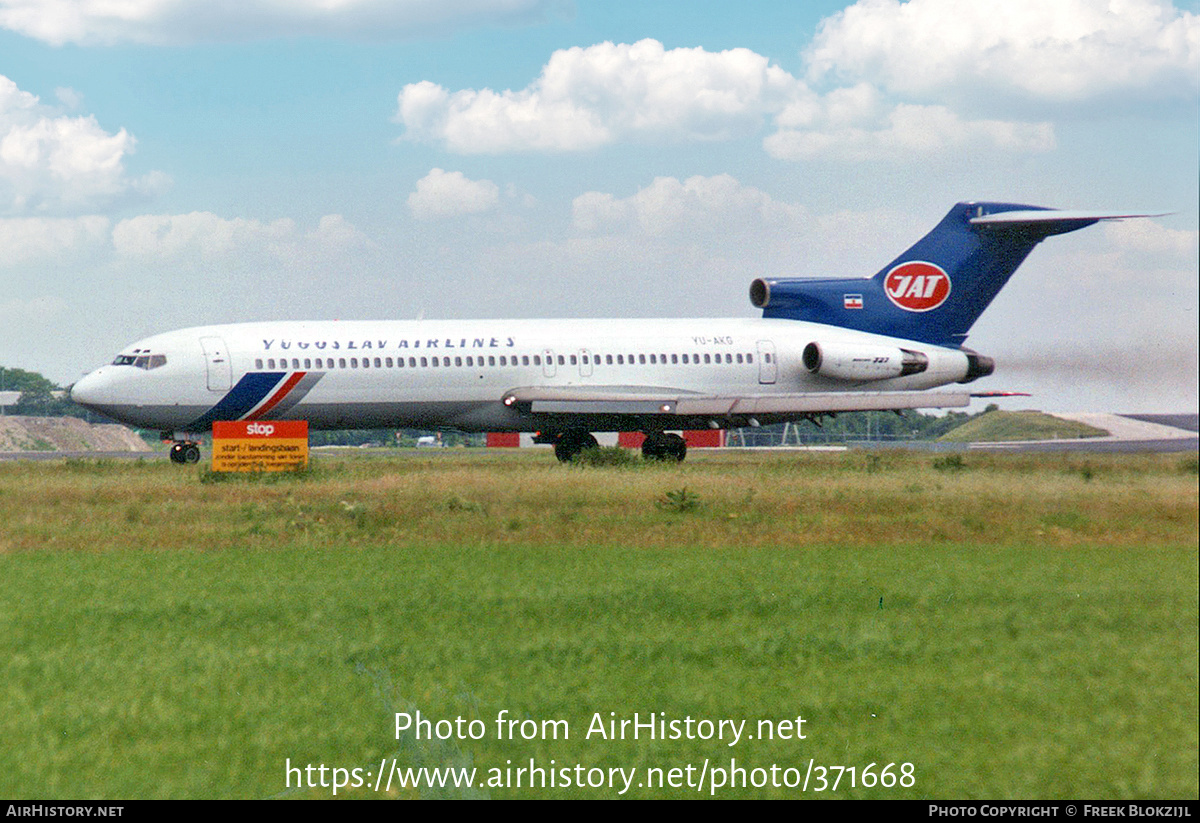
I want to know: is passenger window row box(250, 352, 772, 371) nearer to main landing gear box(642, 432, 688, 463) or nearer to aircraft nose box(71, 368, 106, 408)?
main landing gear box(642, 432, 688, 463)

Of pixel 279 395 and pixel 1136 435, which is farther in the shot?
pixel 279 395

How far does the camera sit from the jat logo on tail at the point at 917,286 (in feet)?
140

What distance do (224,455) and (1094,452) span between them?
2650 centimetres

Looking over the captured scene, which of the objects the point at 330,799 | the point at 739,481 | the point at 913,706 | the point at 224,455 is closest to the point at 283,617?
the point at 330,799

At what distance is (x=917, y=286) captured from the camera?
4291cm

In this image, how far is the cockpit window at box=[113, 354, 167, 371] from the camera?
124ft

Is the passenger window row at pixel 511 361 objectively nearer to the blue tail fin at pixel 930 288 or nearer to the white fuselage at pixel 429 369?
the white fuselage at pixel 429 369

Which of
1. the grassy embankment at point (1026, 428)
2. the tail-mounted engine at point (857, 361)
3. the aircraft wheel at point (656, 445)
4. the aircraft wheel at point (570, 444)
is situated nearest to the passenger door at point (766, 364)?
the tail-mounted engine at point (857, 361)

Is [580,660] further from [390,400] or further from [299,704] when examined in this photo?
[390,400]

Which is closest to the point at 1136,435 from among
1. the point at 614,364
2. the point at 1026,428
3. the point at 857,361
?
the point at 1026,428

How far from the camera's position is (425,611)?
506 inches

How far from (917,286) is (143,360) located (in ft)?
79.0

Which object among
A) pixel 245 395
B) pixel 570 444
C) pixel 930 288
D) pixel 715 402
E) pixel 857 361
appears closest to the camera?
pixel 245 395

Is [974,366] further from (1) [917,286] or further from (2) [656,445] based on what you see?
(2) [656,445]
